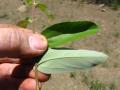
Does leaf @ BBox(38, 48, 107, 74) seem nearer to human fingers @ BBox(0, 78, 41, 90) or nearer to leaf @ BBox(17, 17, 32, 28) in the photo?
leaf @ BBox(17, 17, 32, 28)

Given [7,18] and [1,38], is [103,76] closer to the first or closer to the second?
[7,18]

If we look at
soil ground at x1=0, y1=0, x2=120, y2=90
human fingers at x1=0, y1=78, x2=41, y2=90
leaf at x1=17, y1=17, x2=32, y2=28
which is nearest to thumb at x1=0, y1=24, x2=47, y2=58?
human fingers at x1=0, y1=78, x2=41, y2=90

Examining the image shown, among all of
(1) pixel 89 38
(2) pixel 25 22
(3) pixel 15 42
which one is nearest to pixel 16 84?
(3) pixel 15 42

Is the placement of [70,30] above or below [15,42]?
above

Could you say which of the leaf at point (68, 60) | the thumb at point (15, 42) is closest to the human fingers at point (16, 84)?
the thumb at point (15, 42)

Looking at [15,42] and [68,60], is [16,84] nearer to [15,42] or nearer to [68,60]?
[15,42]

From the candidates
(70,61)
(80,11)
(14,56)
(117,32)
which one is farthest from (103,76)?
(70,61)
